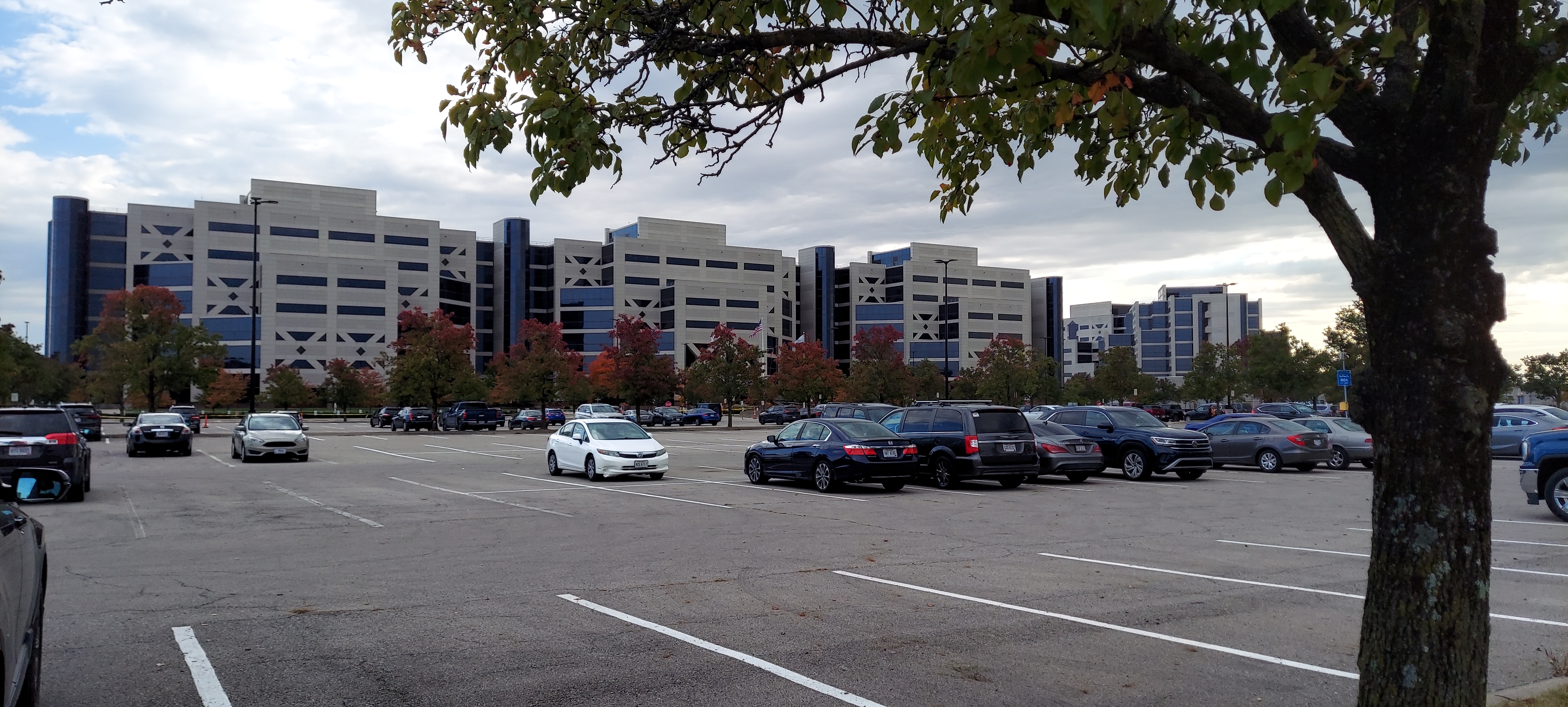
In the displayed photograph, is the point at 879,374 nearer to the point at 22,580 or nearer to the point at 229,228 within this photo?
the point at 22,580

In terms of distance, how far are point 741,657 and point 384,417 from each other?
208ft

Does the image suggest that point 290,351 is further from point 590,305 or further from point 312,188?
point 590,305

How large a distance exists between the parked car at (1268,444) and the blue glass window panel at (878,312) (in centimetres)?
9781

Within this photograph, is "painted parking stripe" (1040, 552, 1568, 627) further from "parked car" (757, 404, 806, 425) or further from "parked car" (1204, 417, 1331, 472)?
"parked car" (757, 404, 806, 425)

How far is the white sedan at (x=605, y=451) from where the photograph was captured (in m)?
22.6

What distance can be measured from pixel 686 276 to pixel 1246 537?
10611 centimetres

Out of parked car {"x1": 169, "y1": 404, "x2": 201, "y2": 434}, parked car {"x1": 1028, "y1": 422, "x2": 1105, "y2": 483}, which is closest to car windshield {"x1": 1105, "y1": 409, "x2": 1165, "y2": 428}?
parked car {"x1": 1028, "y1": 422, "x2": 1105, "y2": 483}

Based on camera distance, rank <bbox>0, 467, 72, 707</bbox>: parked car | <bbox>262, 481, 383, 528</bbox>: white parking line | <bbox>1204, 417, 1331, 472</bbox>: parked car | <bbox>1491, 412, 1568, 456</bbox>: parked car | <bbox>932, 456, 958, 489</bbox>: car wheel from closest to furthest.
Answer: <bbox>0, 467, 72, 707</bbox>: parked car < <bbox>262, 481, 383, 528</bbox>: white parking line < <bbox>932, 456, 958, 489</bbox>: car wheel < <bbox>1204, 417, 1331, 472</bbox>: parked car < <bbox>1491, 412, 1568, 456</bbox>: parked car

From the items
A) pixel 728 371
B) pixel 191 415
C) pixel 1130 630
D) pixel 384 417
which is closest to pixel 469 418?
pixel 384 417

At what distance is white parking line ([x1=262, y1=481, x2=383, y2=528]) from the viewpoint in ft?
47.2

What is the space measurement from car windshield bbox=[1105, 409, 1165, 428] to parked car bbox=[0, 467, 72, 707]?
72.4 feet

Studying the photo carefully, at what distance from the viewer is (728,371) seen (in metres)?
69.3

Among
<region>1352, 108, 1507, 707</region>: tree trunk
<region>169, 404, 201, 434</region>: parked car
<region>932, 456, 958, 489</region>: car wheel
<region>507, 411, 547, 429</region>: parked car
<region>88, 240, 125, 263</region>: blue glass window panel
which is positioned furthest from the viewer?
<region>88, 240, 125, 263</region>: blue glass window panel

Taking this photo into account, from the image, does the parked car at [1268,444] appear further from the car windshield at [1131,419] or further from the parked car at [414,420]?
the parked car at [414,420]
